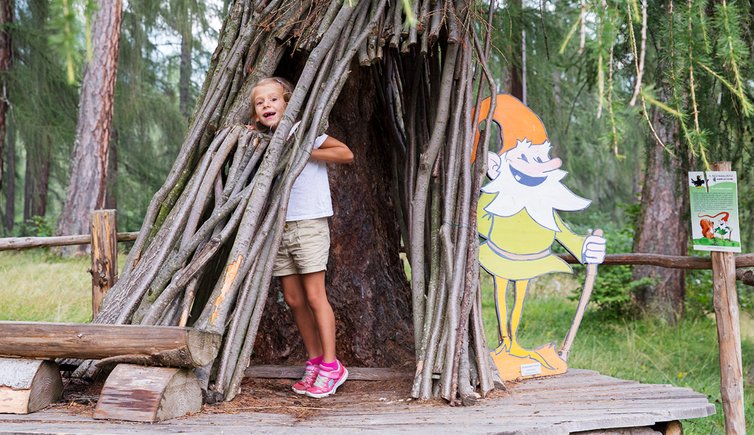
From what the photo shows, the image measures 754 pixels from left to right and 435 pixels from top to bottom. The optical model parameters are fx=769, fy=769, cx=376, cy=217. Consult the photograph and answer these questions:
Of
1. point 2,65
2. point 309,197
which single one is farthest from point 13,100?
point 309,197

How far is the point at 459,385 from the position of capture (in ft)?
10.6

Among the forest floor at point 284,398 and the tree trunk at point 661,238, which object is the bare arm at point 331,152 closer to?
the forest floor at point 284,398

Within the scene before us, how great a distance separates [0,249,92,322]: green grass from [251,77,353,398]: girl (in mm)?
3618

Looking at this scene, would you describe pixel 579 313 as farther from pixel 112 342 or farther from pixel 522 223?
pixel 112 342

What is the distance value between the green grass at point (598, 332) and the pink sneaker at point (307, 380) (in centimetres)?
215

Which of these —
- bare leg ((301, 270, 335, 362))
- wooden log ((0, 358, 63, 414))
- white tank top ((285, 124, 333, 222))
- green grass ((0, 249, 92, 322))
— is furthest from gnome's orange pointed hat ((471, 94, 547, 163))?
green grass ((0, 249, 92, 322))

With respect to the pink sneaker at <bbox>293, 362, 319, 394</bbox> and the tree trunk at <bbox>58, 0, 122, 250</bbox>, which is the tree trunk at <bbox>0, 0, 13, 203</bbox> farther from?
the pink sneaker at <bbox>293, 362, 319, 394</bbox>

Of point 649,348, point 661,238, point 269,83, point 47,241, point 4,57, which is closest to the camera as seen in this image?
point 269,83

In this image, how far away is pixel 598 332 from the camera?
7.13 meters

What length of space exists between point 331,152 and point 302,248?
0.47 meters

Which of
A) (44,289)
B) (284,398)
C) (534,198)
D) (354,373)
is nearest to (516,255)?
(534,198)

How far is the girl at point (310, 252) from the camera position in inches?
140

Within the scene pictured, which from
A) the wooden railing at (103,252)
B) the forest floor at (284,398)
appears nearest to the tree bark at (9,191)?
the wooden railing at (103,252)

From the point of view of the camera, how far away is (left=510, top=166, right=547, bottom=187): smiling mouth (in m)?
3.96
